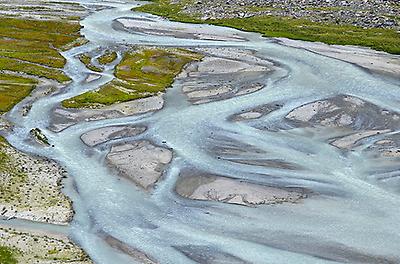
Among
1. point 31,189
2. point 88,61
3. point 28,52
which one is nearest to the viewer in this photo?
point 31,189

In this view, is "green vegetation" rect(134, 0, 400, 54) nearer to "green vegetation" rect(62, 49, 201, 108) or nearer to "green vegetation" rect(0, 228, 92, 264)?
"green vegetation" rect(62, 49, 201, 108)

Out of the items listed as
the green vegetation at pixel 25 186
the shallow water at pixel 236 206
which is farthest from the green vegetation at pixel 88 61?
the green vegetation at pixel 25 186

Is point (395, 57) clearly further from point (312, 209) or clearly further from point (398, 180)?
point (312, 209)

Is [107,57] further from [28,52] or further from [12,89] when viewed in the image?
[12,89]

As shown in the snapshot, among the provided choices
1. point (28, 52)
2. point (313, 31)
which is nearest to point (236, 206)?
point (28, 52)

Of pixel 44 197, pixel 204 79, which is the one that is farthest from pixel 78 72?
pixel 44 197

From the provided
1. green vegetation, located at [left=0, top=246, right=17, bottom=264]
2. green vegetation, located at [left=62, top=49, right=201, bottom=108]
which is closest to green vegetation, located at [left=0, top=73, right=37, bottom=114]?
Result: green vegetation, located at [left=62, top=49, right=201, bottom=108]

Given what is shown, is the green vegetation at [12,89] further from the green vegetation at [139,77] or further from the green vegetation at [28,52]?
the green vegetation at [139,77]
